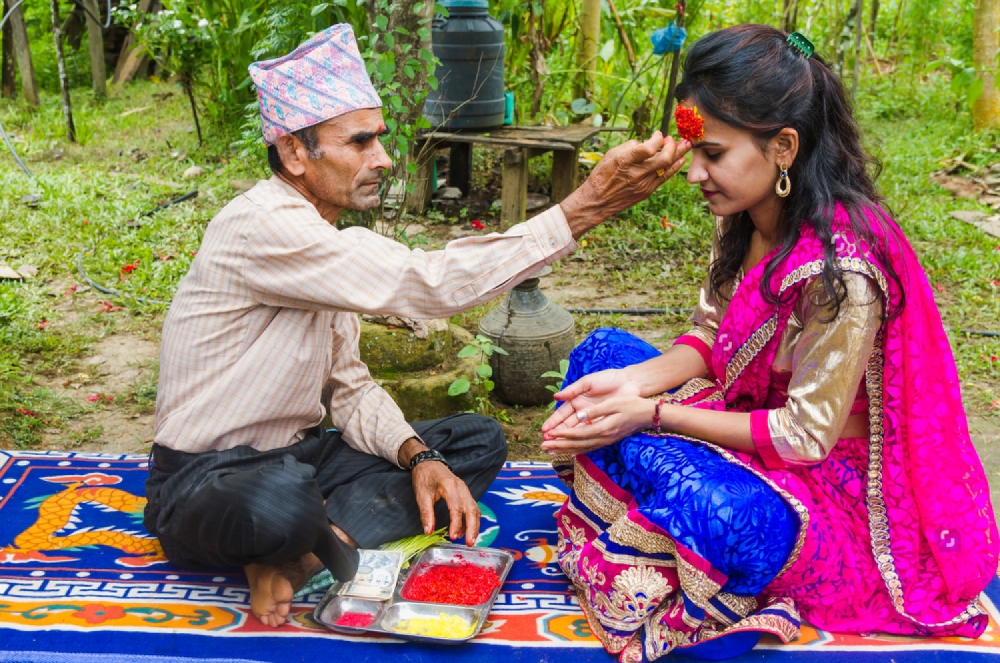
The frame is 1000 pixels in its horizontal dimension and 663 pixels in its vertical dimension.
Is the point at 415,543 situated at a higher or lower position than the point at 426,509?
lower

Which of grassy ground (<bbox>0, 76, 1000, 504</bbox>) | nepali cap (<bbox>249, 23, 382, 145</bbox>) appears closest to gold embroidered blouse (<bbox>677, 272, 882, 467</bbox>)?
nepali cap (<bbox>249, 23, 382, 145</bbox>)

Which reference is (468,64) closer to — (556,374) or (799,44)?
(556,374)

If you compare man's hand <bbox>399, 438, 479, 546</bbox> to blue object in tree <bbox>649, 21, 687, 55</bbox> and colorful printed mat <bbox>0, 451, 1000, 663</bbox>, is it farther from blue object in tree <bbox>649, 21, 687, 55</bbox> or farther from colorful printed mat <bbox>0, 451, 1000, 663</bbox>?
blue object in tree <bbox>649, 21, 687, 55</bbox>

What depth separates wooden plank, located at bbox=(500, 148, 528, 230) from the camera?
6289mm

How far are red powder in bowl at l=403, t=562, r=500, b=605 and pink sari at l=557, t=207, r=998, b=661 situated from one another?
316mm

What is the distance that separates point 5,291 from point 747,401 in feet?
14.7

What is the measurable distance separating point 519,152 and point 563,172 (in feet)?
1.96

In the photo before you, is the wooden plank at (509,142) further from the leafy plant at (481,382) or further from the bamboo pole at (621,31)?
the leafy plant at (481,382)

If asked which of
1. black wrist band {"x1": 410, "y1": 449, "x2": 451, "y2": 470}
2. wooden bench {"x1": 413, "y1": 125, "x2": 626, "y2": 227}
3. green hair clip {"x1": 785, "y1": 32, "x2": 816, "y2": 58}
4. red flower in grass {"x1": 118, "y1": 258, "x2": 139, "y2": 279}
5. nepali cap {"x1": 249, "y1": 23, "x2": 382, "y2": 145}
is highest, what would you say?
green hair clip {"x1": 785, "y1": 32, "x2": 816, "y2": 58}

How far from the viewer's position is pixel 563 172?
6.77 metres

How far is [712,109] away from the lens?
2.32 metres

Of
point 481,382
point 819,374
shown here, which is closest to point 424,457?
point 481,382

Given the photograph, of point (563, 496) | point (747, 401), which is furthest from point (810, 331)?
point (563, 496)

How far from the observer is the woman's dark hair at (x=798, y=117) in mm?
2262
